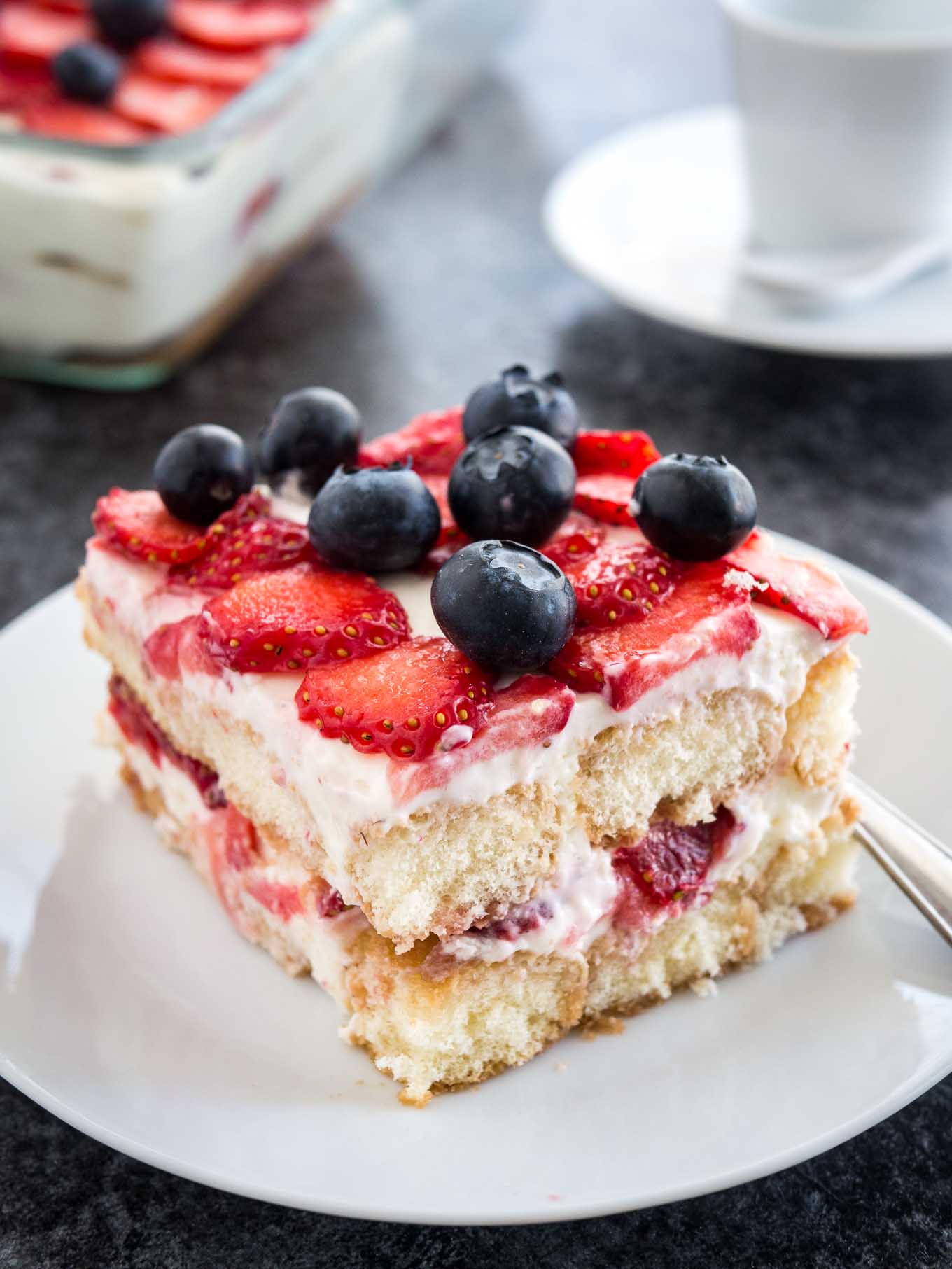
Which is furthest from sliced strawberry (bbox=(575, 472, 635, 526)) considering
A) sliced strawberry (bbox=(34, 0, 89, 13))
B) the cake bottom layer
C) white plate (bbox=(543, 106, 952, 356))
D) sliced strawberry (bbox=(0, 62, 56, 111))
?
sliced strawberry (bbox=(34, 0, 89, 13))

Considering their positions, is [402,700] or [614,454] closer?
[402,700]

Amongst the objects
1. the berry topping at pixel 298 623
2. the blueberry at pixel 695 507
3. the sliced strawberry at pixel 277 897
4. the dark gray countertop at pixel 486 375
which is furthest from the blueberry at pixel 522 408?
the dark gray countertop at pixel 486 375

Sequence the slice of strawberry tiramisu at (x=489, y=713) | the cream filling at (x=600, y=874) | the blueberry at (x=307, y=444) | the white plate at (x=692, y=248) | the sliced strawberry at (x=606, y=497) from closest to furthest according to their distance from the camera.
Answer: the slice of strawberry tiramisu at (x=489, y=713) < the cream filling at (x=600, y=874) < the sliced strawberry at (x=606, y=497) < the blueberry at (x=307, y=444) < the white plate at (x=692, y=248)

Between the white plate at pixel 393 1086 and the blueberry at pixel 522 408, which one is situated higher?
the blueberry at pixel 522 408

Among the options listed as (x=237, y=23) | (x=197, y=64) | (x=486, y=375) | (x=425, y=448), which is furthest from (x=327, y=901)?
(x=237, y=23)

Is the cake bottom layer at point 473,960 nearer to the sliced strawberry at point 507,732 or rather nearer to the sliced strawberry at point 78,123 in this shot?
Result: the sliced strawberry at point 507,732

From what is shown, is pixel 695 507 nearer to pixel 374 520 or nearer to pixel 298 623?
pixel 374 520

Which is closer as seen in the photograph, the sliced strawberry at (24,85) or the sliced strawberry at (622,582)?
the sliced strawberry at (622,582)
